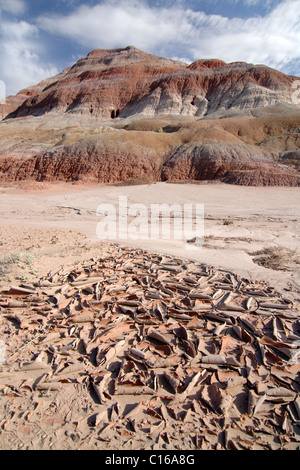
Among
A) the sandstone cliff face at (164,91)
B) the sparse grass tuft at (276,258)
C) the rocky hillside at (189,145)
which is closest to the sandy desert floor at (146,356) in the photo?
the sparse grass tuft at (276,258)

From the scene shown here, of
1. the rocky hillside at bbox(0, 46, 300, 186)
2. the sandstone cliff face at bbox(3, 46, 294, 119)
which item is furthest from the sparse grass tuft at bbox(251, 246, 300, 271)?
the sandstone cliff face at bbox(3, 46, 294, 119)

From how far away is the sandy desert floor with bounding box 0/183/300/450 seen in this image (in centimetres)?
206

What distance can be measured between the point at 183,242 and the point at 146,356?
4.51 m

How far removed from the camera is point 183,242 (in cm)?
711

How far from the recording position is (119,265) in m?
5.21

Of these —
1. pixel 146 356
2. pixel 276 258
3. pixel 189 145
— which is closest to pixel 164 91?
pixel 189 145

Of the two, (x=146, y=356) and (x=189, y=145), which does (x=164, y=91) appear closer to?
(x=189, y=145)

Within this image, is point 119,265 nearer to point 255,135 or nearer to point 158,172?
point 158,172

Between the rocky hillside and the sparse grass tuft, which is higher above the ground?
the rocky hillside

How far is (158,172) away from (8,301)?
19.3 meters

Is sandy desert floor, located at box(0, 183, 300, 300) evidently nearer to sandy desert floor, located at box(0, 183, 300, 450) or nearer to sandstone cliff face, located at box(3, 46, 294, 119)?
sandy desert floor, located at box(0, 183, 300, 450)

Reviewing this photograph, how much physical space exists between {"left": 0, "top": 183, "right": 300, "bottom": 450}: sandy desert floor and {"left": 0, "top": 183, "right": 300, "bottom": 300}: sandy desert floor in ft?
0.22

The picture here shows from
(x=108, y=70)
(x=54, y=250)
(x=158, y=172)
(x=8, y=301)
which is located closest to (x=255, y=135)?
(x=158, y=172)

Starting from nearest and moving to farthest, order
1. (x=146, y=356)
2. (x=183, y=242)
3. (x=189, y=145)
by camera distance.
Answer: (x=146, y=356)
(x=183, y=242)
(x=189, y=145)
